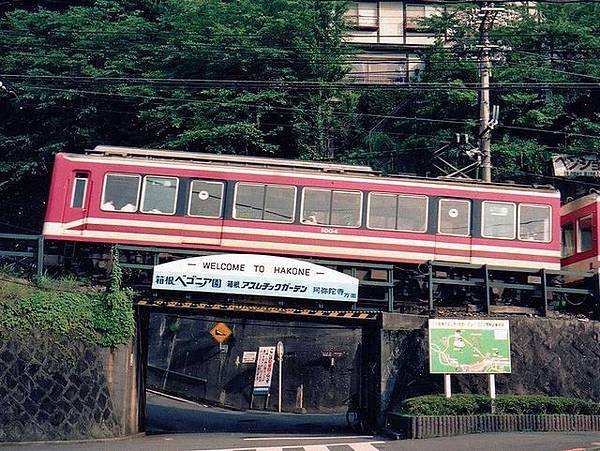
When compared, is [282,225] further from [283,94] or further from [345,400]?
[345,400]

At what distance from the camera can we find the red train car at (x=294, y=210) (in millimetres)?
21188

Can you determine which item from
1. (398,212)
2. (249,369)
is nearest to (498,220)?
(398,212)

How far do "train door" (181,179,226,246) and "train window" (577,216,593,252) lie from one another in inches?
401

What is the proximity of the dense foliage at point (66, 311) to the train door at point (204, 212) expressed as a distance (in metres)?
2.76

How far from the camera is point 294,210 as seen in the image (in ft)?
71.1

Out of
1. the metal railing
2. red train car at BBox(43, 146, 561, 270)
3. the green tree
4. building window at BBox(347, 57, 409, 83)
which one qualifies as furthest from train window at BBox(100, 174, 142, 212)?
building window at BBox(347, 57, 409, 83)

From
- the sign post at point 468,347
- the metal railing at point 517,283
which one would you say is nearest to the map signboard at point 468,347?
the sign post at point 468,347

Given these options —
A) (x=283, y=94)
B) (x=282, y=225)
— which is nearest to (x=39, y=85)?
(x=283, y=94)

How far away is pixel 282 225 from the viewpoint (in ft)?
70.8

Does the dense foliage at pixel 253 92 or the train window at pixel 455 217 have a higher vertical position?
the dense foliage at pixel 253 92

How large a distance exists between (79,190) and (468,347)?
10.3m

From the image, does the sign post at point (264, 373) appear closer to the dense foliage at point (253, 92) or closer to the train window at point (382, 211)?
the dense foliage at point (253, 92)

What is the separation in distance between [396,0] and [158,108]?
18.6 metres

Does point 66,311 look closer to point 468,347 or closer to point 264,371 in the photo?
point 468,347
